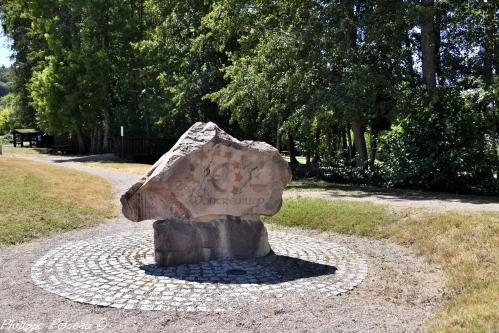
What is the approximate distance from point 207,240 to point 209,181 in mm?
880

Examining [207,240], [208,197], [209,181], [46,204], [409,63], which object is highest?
[409,63]

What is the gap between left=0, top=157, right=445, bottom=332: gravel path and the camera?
15.8 ft

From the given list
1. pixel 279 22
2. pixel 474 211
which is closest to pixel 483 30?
pixel 279 22

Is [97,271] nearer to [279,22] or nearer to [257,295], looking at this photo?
[257,295]

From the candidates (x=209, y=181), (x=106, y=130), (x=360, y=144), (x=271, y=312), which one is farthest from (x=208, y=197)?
(x=106, y=130)

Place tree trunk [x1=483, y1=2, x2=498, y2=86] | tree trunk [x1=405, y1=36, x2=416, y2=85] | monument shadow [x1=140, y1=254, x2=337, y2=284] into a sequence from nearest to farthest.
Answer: monument shadow [x1=140, y1=254, x2=337, y2=284], tree trunk [x1=483, y1=2, x2=498, y2=86], tree trunk [x1=405, y1=36, x2=416, y2=85]

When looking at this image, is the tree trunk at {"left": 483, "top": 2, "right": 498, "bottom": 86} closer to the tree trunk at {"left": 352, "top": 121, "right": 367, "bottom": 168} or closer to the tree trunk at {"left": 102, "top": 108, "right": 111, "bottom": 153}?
the tree trunk at {"left": 352, "top": 121, "right": 367, "bottom": 168}

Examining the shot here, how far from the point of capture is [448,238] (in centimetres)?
820

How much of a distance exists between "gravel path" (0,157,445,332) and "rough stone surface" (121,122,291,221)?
1.81 m

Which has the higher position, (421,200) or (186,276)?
(421,200)

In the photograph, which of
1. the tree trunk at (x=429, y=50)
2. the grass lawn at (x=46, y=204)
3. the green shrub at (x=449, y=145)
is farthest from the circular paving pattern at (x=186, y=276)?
the tree trunk at (x=429, y=50)

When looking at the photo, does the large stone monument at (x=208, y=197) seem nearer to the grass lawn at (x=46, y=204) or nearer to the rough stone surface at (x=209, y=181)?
the rough stone surface at (x=209, y=181)

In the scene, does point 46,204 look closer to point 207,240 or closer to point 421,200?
point 207,240

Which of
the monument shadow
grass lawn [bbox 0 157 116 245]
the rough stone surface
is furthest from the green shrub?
grass lawn [bbox 0 157 116 245]
